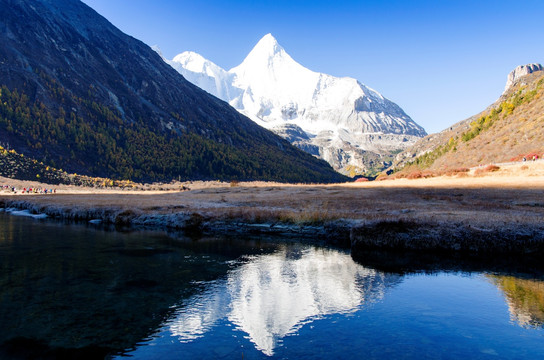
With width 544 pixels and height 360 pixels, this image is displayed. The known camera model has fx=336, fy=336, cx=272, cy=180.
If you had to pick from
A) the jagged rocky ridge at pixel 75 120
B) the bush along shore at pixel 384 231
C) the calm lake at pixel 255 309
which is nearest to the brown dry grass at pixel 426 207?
the bush along shore at pixel 384 231

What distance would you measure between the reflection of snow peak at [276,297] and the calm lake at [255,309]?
2.2 inches

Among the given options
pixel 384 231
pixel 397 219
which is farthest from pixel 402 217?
pixel 384 231

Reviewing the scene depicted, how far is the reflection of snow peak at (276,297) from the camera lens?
10727 millimetres

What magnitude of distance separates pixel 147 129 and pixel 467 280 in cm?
18837

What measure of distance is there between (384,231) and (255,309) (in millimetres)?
13868

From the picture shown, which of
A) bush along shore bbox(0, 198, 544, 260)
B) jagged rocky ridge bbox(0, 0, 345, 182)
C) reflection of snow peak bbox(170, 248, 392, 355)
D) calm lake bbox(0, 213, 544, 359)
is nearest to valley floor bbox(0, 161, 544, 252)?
bush along shore bbox(0, 198, 544, 260)

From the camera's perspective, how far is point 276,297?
44.3ft

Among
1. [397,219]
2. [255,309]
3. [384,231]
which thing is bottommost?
[255,309]

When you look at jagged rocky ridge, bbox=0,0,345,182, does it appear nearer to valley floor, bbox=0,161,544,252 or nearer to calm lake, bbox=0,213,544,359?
valley floor, bbox=0,161,544,252

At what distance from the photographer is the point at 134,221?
120 ft

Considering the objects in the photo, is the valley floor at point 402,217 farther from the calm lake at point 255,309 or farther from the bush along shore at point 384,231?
the calm lake at point 255,309

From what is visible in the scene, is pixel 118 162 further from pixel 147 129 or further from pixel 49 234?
pixel 49 234

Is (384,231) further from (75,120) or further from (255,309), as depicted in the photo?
(75,120)

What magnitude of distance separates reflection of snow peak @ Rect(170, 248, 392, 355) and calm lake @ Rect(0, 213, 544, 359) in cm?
6
